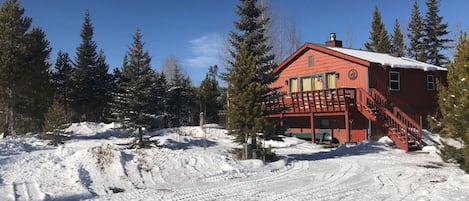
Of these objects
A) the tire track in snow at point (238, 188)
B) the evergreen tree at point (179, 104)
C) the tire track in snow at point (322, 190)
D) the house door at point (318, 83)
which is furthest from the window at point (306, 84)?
the tire track in snow at point (322, 190)

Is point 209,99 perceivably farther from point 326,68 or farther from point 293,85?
point 326,68

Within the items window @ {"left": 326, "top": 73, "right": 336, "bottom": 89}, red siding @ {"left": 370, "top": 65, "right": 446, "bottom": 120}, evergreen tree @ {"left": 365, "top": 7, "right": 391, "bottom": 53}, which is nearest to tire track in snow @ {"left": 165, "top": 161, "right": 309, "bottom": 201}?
red siding @ {"left": 370, "top": 65, "right": 446, "bottom": 120}

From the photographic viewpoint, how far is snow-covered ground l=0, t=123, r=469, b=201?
22.8 ft

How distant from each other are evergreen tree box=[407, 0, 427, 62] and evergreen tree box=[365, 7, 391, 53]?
139 inches

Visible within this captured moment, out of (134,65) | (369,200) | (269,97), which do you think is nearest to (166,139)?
(134,65)

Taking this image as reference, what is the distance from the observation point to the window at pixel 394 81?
63.0 ft

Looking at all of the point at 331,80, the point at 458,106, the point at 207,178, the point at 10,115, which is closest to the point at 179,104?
the point at 10,115

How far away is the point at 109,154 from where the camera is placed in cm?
912

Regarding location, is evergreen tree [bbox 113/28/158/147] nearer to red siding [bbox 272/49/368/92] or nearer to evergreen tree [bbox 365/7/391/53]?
red siding [bbox 272/49/368/92]

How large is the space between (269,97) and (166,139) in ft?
23.0

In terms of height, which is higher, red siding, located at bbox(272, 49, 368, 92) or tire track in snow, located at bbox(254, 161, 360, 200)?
red siding, located at bbox(272, 49, 368, 92)

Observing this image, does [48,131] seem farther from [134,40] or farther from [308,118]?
[308,118]

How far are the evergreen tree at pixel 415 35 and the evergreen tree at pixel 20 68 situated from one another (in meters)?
33.7

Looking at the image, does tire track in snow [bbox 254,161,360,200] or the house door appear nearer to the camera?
tire track in snow [bbox 254,161,360,200]
